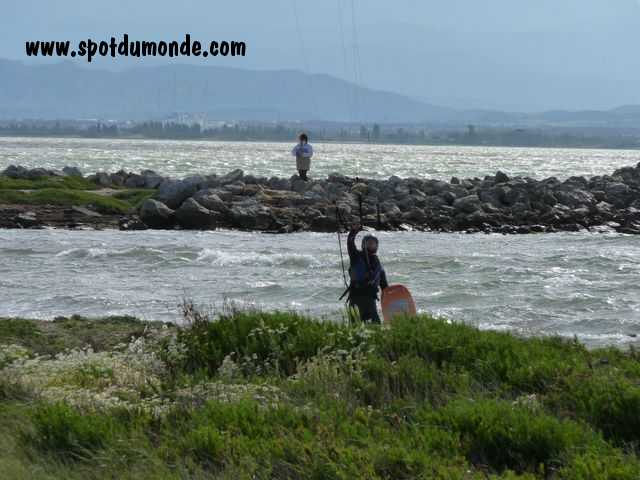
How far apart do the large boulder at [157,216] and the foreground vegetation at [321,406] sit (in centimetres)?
1982

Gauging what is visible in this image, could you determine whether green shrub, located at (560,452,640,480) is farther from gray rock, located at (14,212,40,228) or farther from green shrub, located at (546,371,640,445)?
gray rock, located at (14,212,40,228)

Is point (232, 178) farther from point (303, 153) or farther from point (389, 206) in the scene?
point (389, 206)

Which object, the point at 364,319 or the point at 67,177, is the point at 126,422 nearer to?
the point at 364,319

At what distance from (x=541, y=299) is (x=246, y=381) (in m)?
11.0

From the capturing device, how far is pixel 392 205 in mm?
32531

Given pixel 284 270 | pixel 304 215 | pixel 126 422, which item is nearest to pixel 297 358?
pixel 126 422

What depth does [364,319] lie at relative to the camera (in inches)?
448

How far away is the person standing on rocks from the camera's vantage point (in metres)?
31.8

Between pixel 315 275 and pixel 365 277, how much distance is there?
9242 millimetres

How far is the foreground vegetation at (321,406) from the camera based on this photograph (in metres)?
5.92

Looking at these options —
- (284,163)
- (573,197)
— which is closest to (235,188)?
(573,197)

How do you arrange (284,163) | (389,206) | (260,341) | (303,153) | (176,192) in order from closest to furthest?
(260,341)
(176,192)
(389,206)
(303,153)
(284,163)

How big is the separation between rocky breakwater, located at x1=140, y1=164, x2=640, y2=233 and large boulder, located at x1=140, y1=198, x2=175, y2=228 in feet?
0.09

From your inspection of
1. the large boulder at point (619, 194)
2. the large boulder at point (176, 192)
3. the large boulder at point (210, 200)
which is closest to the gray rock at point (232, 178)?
the large boulder at point (176, 192)
